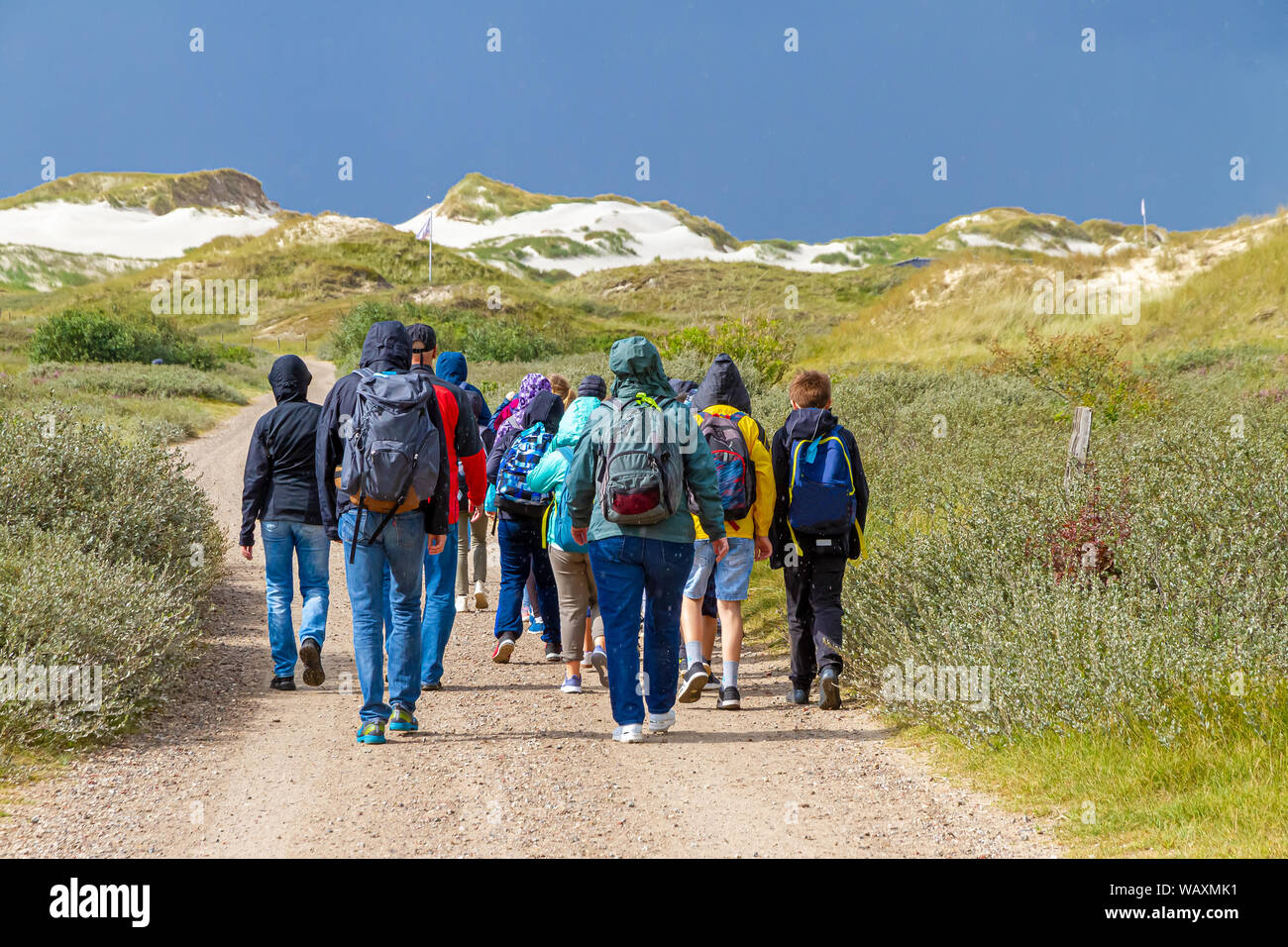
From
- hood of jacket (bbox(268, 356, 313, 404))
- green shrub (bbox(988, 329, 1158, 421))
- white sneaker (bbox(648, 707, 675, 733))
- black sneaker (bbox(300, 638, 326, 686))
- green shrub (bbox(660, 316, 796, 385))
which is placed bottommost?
white sneaker (bbox(648, 707, 675, 733))

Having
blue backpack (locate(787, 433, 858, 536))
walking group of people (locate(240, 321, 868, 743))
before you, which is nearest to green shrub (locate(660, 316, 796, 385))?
walking group of people (locate(240, 321, 868, 743))

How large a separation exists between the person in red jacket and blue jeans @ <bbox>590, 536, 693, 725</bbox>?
0.91 m

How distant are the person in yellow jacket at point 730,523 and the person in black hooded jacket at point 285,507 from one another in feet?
7.40

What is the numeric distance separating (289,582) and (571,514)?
7.30ft

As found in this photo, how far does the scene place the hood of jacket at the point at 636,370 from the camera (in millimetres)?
5051

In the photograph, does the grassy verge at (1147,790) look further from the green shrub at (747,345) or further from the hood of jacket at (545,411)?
the green shrub at (747,345)

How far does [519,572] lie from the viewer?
7098 mm

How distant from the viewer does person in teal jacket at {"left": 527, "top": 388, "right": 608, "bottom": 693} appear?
5992 millimetres

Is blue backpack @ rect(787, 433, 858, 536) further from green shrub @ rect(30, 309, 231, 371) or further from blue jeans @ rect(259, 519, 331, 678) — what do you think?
green shrub @ rect(30, 309, 231, 371)

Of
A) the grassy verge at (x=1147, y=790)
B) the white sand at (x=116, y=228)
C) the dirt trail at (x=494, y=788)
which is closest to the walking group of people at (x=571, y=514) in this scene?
the dirt trail at (x=494, y=788)

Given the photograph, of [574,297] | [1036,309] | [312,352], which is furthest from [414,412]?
[574,297]

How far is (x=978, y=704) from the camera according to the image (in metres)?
5.02

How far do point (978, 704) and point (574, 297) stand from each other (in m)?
98.1

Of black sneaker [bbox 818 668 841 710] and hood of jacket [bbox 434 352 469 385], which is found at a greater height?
hood of jacket [bbox 434 352 469 385]
